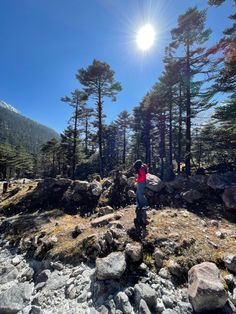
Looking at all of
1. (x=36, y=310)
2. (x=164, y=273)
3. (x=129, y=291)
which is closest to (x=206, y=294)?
(x=164, y=273)

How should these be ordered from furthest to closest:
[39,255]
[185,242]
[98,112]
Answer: [98,112]
[39,255]
[185,242]

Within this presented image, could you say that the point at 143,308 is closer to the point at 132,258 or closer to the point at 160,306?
the point at 160,306

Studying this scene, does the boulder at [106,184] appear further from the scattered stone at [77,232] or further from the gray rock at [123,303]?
the gray rock at [123,303]

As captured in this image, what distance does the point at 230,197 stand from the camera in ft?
27.4

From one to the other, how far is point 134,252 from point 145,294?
1078 millimetres

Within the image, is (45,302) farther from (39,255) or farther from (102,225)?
(102,225)

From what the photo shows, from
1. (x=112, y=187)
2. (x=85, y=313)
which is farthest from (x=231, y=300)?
(x=112, y=187)

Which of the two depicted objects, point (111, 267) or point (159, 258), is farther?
point (159, 258)

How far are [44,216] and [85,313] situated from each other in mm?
7098

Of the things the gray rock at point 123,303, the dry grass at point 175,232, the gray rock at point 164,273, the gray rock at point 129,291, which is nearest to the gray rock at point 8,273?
the dry grass at point 175,232

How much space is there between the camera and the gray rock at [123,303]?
3.94 m

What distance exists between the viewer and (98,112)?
73.7 ft

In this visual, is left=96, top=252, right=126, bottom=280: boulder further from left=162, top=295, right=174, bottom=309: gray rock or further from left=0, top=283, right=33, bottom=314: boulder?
left=0, top=283, right=33, bottom=314: boulder

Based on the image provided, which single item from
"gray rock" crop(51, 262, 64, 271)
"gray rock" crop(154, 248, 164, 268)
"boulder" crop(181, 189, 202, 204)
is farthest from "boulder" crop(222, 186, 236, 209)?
"gray rock" crop(51, 262, 64, 271)
